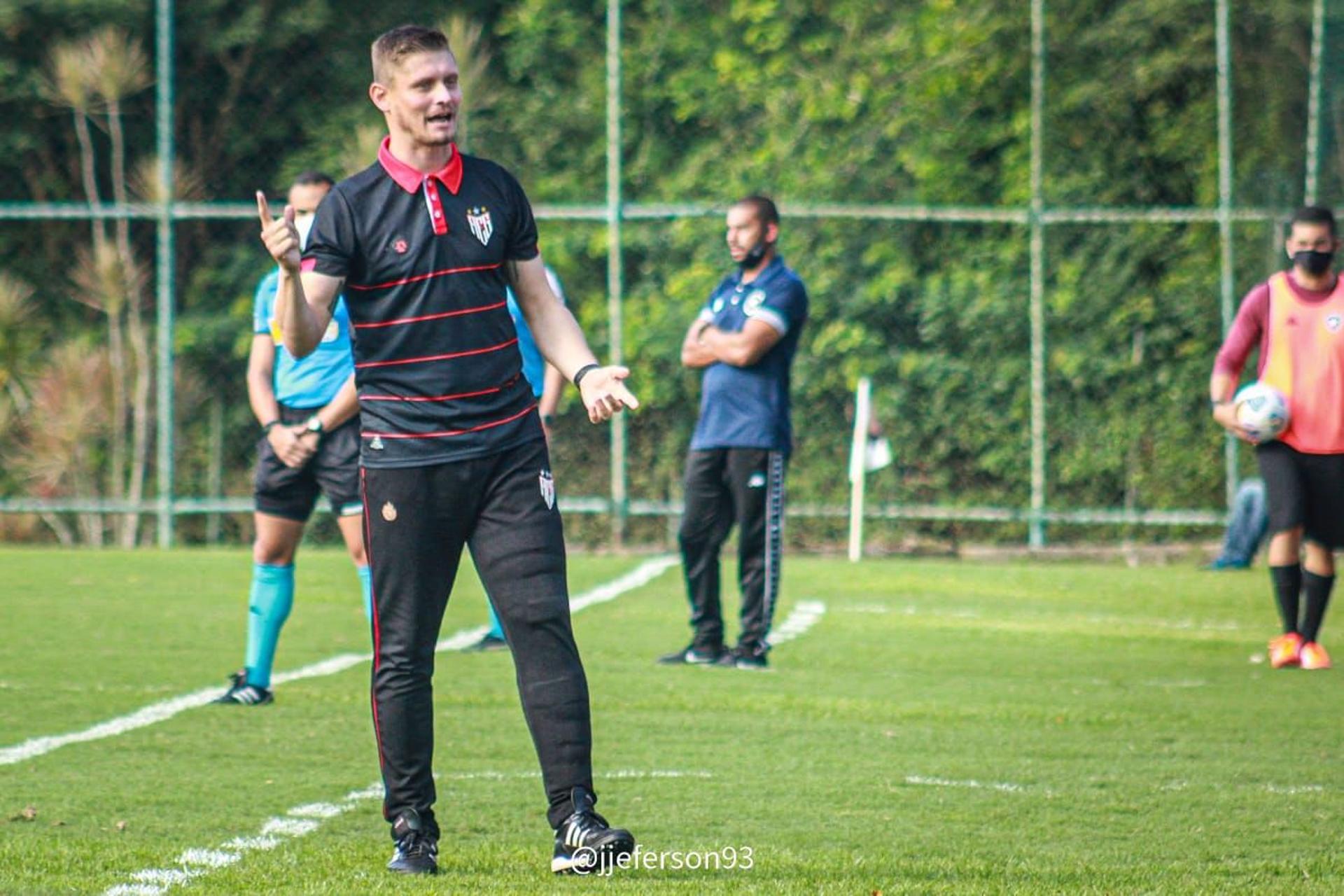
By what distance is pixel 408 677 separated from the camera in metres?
5.04

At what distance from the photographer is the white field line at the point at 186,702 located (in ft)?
22.4

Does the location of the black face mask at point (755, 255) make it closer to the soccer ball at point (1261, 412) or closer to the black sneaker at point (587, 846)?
the soccer ball at point (1261, 412)

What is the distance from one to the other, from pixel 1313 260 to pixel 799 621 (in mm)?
3514

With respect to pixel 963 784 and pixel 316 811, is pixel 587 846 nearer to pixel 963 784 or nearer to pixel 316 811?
pixel 316 811

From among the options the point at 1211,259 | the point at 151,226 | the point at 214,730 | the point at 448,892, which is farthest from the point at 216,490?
the point at 448,892

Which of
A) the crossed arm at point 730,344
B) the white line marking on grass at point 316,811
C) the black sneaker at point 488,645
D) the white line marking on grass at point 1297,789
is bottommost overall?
the black sneaker at point 488,645

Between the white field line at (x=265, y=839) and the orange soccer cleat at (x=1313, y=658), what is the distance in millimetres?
4142

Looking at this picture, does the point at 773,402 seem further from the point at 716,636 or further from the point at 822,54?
the point at 822,54

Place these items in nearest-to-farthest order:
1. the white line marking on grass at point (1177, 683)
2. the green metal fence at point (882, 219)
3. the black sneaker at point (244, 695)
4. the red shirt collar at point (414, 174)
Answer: the red shirt collar at point (414, 174) < the black sneaker at point (244, 695) < the white line marking on grass at point (1177, 683) < the green metal fence at point (882, 219)

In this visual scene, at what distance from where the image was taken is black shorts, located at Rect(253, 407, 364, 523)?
26.7ft

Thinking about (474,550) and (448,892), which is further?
(474,550)

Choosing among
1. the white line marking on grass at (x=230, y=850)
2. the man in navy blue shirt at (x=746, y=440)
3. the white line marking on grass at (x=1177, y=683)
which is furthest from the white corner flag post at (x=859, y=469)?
the white line marking on grass at (x=230, y=850)

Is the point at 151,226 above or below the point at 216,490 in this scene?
above

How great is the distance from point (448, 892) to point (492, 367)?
1.26 metres
